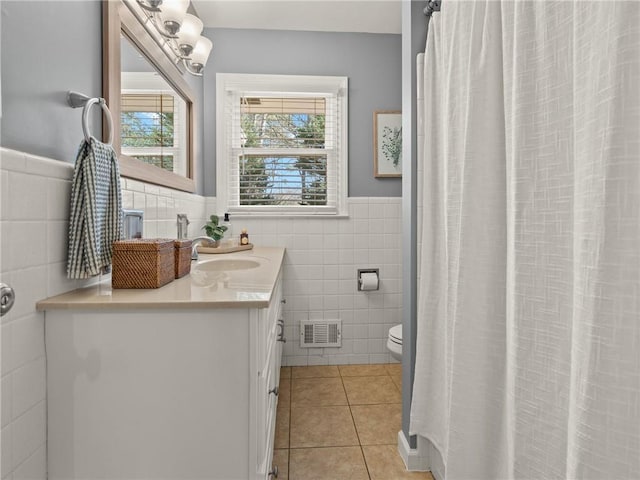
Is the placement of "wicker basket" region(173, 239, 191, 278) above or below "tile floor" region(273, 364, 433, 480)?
above

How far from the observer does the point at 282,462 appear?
164 centimetres

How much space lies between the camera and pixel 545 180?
833 millimetres

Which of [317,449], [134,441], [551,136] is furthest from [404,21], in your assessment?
[317,449]

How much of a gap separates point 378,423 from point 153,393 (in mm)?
1423

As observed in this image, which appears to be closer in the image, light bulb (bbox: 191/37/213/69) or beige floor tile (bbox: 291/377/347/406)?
light bulb (bbox: 191/37/213/69)

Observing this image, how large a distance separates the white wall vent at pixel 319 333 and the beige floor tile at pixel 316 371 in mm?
161

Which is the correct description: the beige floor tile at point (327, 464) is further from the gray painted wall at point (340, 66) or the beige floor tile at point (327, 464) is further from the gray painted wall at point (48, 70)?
the gray painted wall at point (340, 66)

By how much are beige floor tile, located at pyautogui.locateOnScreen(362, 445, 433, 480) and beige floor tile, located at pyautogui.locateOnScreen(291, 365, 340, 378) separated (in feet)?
2.86

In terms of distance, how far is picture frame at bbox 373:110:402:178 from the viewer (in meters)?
2.79

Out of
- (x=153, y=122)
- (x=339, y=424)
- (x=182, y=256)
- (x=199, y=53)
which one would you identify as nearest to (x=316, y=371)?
(x=339, y=424)

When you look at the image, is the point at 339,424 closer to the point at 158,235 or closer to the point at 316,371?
the point at 316,371


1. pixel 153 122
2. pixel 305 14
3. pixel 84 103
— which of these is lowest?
pixel 84 103

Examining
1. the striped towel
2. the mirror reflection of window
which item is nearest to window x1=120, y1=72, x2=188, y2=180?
the mirror reflection of window

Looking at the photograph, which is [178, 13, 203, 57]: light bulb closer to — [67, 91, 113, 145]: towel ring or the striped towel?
[67, 91, 113, 145]: towel ring
